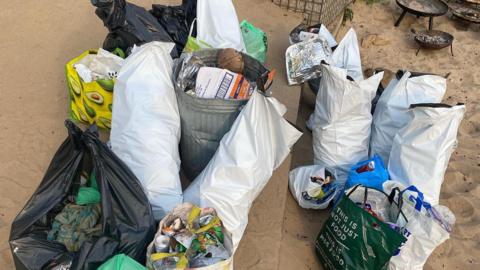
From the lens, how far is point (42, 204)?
183cm

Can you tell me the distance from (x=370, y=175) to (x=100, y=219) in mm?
1486

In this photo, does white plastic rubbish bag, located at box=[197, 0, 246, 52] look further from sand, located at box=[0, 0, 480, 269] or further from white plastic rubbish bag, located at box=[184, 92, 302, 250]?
white plastic rubbish bag, located at box=[184, 92, 302, 250]

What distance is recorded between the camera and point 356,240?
2053 millimetres

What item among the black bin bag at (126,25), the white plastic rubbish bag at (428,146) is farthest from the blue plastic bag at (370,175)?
the black bin bag at (126,25)

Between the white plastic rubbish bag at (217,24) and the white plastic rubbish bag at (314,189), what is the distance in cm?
100

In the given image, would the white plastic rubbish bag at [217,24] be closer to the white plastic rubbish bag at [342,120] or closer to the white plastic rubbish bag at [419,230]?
the white plastic rubbish bag at [342,120]

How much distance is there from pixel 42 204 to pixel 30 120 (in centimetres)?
112

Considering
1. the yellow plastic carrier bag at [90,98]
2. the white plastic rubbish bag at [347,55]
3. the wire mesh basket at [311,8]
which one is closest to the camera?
the yellow plastic carrier bag at [90,98]

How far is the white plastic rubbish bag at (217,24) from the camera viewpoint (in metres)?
2.83

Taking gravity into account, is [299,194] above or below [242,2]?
below

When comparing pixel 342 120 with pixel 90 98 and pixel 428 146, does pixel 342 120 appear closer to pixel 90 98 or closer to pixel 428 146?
pixel 428 146

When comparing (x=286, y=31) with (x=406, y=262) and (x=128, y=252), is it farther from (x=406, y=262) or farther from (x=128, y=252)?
(x=128, y=252)

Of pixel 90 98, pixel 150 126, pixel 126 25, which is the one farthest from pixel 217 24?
pixel 150 126

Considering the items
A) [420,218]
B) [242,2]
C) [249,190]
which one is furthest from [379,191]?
[242,2]
